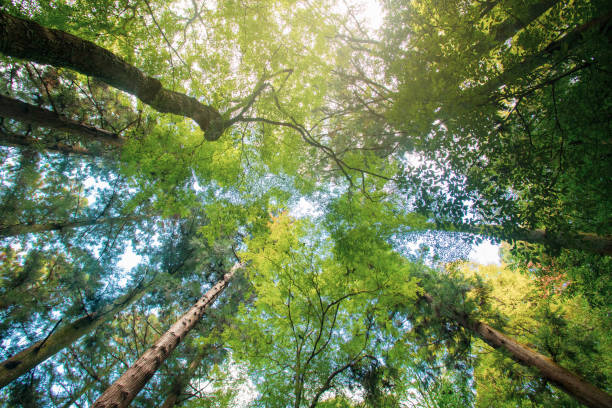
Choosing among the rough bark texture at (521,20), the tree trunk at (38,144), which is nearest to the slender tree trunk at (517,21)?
the rough bark texture at (521,20)

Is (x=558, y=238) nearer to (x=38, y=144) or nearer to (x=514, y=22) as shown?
(x=514, y=22)

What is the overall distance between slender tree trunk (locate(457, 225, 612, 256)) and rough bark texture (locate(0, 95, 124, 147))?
8166 millimetres

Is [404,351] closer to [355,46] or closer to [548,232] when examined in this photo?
[548,232]

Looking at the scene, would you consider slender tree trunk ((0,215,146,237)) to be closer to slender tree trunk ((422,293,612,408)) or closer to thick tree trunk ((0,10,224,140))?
thick tree trunk ((0,10,224,140))

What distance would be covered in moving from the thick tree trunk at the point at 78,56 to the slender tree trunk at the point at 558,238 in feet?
18.7

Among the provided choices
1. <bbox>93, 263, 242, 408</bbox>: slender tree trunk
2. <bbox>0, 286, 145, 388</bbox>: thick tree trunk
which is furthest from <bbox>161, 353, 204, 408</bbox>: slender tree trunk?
<bbox>93, 263, 242, 408</bbox>: slender tree trunk

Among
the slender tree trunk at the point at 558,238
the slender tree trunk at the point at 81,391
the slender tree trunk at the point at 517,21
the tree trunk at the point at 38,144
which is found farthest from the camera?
the slender tree trunk at the point at 81,391

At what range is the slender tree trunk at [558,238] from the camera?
149 inches

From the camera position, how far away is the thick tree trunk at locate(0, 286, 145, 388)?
15.0 ft

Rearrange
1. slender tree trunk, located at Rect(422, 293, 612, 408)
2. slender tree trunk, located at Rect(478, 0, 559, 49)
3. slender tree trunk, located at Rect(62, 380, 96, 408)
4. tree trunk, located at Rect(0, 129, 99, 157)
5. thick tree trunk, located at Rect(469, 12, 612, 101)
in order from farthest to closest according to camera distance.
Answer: slender tree trunk, located at Rect(62, 380, 96, 408), tree trunk, located at Rect(0, 129, 99, 157), slender tree trunk, located at Rect(422, 293, 612, 408), slender tree trunk, located at Rect(478, 0, 559, 49), thick tree trunk, located at Rect(469, 12, 612, 101)

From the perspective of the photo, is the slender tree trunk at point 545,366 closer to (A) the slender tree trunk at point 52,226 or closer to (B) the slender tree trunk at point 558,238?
(B) the slender tree trunk at point 558,238

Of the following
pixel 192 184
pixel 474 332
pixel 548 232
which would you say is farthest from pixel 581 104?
pixel 192 184

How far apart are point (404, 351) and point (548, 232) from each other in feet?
12.8

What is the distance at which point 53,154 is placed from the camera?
6.78 m
